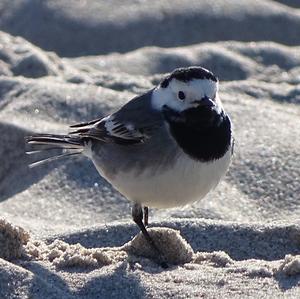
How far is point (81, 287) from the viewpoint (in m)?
4.40

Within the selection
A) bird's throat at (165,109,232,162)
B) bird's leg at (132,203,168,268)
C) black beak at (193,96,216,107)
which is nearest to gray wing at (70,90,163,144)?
bird's throat at (165,109,232,162)

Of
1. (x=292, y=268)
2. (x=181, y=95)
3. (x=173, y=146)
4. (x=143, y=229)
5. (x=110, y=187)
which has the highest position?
(x=181, y=95)

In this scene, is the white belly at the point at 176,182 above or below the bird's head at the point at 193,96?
below

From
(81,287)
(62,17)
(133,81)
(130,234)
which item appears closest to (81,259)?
(81,287)

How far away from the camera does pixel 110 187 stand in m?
6.55

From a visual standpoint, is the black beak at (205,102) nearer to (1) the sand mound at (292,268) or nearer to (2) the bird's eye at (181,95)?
(2) the bird's eye at (181,95)

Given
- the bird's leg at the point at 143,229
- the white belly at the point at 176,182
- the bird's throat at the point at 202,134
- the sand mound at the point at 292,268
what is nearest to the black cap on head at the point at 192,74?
the bird's throat at the point at 202,134

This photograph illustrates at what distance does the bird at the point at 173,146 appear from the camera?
4.95m

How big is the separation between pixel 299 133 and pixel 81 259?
9.18 feet

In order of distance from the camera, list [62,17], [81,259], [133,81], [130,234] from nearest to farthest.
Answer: [81,259], [130,234], [133,81], [62,17]

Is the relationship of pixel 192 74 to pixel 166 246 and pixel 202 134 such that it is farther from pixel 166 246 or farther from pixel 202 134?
pixel 166 246

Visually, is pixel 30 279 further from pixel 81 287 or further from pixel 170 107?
pixel 170 107

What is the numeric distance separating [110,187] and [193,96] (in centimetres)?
165

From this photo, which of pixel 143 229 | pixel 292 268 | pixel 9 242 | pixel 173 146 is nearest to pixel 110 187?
pixel 143 229
